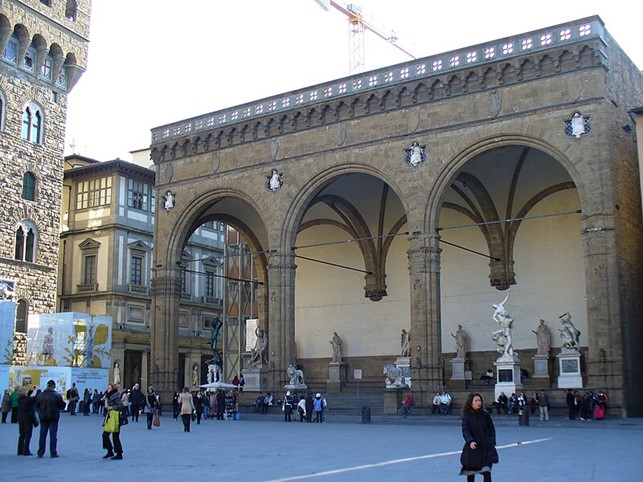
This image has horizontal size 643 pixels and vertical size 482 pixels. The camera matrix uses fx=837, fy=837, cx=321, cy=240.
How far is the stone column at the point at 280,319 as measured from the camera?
103ft

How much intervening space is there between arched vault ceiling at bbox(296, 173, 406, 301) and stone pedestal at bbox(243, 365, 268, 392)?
725 centimetres

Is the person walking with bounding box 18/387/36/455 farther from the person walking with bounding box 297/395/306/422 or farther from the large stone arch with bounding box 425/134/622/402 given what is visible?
the large stone arch with bounding box 425/134/622/402

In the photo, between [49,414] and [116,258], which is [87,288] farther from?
[49,414]

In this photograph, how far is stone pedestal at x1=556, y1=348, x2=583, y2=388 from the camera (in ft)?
85.1

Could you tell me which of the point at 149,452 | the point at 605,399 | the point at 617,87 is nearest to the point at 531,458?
the point at 149,452

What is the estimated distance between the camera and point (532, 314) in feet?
109

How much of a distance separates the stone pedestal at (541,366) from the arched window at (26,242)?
2631 centimetres

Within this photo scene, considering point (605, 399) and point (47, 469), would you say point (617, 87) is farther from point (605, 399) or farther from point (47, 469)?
point (47, 469)

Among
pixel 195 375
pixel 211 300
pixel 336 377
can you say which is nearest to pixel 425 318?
pixel 336 377

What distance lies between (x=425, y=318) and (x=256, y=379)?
326 inches

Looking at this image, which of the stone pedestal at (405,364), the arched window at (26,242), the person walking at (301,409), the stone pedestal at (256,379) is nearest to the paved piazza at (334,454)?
the person walking at (301,409)

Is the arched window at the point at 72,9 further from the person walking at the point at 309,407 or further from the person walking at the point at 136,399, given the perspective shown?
the person walking at the point at 309,407

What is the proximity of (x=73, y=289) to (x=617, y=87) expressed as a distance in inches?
1399

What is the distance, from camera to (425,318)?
28.3m
